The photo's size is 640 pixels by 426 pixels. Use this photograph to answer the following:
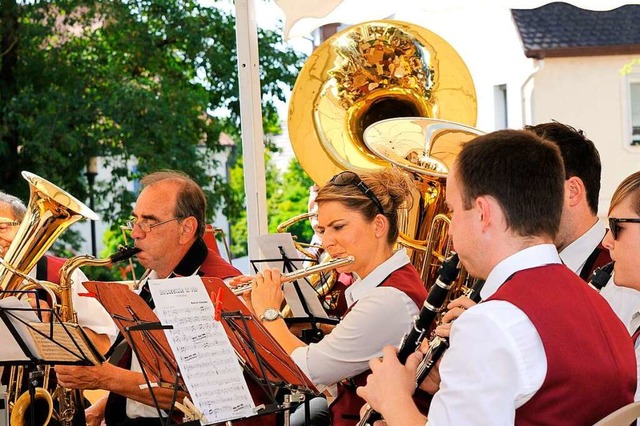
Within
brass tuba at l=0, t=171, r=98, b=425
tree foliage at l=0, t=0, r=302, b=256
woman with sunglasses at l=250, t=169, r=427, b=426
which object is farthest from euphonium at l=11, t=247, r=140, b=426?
tree foliage at l=0, t=0, r=302, b=256

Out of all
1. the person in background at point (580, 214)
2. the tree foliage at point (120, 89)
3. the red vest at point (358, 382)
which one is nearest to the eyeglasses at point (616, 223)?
the person in background at point (580, 214)

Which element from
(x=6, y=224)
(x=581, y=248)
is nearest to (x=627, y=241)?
(x=581, y=248)

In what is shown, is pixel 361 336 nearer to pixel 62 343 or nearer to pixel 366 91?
pixel 62 343

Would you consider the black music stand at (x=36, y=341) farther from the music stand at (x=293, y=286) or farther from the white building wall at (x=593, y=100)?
the white building wall at (x=593, y=100)

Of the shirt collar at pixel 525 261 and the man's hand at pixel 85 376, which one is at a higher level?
the shirt collar at pixel 525 261

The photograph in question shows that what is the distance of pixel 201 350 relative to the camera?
285cm

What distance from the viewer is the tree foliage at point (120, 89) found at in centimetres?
1227

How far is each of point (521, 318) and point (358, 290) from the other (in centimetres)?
151

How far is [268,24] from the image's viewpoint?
1288cm

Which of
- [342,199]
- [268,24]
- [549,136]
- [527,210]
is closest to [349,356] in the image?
[342,199]

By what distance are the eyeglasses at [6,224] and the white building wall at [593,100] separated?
40.6 feet

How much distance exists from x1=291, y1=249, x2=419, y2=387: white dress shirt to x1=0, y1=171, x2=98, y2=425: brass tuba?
1076 mm

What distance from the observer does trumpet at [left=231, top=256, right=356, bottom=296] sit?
133 inches

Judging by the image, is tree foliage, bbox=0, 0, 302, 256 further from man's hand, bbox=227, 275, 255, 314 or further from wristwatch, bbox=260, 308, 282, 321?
wristwatch, bbox=260, 308, 282, 321
